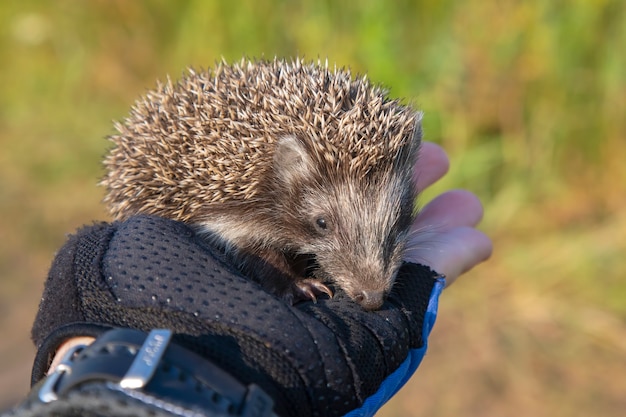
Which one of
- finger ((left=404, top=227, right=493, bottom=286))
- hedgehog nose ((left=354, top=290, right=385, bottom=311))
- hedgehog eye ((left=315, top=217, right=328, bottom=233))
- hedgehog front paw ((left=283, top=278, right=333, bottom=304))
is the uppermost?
finger ((left=404, top=227, right=493, bottom=286))

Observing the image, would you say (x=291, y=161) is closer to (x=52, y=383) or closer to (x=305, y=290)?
(x=305, y=290)

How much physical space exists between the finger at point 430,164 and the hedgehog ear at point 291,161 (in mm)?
895

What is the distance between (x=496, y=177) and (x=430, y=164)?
1.96 metres

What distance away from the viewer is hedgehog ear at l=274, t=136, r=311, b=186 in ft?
8.75

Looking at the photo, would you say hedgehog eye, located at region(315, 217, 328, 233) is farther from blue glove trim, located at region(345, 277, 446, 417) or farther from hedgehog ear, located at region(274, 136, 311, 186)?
blue glove trim, located at region(345, 277, 446, 417)

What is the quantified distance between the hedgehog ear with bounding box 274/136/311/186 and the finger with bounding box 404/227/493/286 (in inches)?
21.1

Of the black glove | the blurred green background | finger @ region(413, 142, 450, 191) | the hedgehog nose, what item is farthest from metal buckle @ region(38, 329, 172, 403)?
the blurred green background

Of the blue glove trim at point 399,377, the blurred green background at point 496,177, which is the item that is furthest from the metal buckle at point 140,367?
the blurred green background at point 496,177

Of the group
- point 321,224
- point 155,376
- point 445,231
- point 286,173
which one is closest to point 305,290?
point 321,224

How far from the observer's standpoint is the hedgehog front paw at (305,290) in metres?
2.60

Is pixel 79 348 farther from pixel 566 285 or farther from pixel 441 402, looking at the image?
pixel 566 285

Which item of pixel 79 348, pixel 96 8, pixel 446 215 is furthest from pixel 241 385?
pixel 96 8

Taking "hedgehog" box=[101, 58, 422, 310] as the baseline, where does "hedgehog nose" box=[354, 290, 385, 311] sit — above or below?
below

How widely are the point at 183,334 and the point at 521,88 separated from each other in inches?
153
